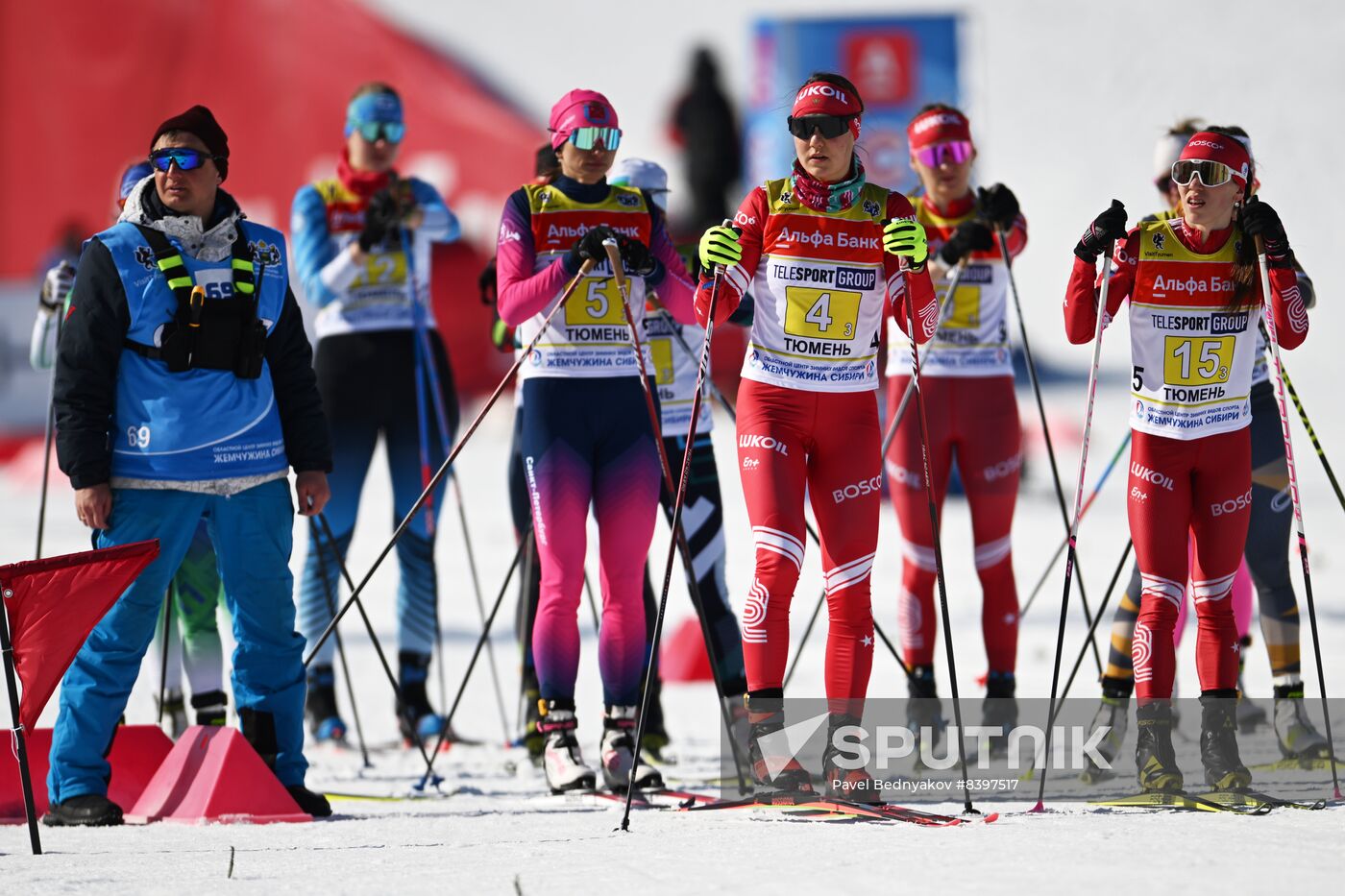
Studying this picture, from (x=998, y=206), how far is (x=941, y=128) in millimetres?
370

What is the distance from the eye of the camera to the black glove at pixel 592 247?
566cm

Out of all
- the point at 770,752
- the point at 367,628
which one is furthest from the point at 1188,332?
the point at 367,628

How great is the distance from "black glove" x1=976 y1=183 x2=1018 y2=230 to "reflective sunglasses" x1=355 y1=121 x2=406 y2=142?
2424mm

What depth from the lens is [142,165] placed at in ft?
22.9

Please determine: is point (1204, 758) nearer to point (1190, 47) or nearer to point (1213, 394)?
point (1213, 394)

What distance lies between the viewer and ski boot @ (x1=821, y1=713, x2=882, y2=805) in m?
5.12

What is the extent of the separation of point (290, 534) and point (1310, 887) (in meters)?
3.25

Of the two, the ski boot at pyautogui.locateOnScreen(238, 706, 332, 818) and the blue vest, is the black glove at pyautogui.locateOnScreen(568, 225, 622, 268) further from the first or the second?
the ski boot at pyautogui.locateOnScreen(238, 706, 332, 818)

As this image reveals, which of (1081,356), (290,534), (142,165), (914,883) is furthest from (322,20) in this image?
(914,883)

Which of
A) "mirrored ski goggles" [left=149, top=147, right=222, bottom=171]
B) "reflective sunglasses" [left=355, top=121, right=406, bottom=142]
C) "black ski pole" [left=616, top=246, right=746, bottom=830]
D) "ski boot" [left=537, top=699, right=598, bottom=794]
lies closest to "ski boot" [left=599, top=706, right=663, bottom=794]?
"ski boot" [left=537, top=699, right=598, bottom=794]

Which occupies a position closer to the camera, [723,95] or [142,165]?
[142,165]

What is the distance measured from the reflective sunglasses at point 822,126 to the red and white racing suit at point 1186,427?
84 centimetres

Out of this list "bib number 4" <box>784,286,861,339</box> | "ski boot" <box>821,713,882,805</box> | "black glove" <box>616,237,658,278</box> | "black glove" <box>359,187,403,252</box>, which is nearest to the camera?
"ski boot" <box>821,713,882,805</box>

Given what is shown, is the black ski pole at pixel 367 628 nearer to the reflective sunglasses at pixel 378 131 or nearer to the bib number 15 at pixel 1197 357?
the reflective sunglasses at pixel 378 131
